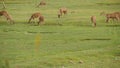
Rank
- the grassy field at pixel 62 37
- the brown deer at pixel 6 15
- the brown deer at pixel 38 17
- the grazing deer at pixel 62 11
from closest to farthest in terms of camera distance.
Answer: the grassy field at pixel 62 37
the brown deer at pixel 6 15
the brown deer at pixel 38 17
the grazing deer at pixel 62 11

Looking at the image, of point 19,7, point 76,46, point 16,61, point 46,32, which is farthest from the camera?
point 19,7

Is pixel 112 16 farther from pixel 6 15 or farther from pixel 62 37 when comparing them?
pixel 6 15

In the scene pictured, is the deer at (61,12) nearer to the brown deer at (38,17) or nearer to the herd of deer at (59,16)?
the herd of deer at (59,16)

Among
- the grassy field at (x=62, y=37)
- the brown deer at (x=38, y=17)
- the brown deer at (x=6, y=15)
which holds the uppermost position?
the brown deer at (x=6, y=15)

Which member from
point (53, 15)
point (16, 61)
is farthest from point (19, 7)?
point (16, 61)

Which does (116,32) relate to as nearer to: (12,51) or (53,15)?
(53,15)

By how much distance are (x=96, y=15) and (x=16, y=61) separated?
217cm

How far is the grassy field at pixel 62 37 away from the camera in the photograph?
467 centimetres

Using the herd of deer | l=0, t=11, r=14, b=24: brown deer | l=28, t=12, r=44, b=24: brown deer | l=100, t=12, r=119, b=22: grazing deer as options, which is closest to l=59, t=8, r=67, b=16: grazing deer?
the herd of deer

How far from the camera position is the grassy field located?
4.67m

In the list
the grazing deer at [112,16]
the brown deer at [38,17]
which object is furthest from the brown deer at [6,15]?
the grazing deer at [112,16]

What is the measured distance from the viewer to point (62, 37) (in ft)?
18.3

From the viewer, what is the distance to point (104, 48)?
17.0 feet

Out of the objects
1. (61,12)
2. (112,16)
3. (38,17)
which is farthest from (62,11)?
(112,16)
